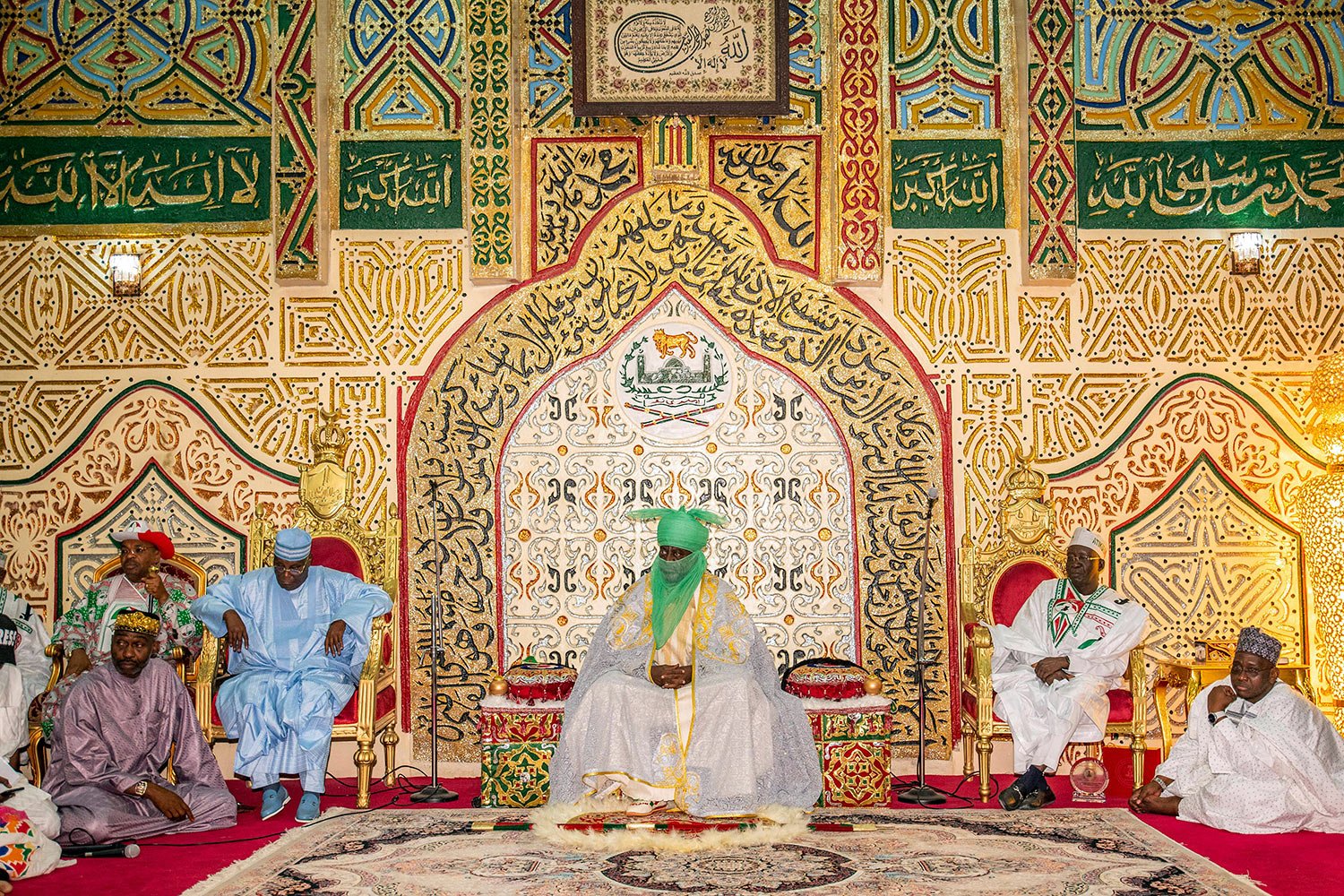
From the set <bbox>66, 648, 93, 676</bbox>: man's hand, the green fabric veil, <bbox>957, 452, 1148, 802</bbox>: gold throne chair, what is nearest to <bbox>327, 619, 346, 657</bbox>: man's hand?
<bbox>66, 648, 93, 676</bbox>: man's hand

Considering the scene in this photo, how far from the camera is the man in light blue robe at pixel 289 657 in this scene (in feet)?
19.1

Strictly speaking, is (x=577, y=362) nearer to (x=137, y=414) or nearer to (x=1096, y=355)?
(x=137, y=414)

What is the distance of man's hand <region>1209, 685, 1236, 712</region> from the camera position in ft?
18.4

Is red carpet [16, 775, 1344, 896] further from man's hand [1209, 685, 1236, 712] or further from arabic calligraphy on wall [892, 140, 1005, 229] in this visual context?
arabic calligraphy on wall [892, 140, 1005, 229]

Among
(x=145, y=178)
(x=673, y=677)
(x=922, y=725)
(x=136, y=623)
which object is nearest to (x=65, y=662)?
(x=136, y=623)

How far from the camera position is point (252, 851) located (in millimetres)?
5074

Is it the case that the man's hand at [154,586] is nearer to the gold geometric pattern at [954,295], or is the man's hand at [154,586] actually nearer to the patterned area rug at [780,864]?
the patterned area rug at [780,864]

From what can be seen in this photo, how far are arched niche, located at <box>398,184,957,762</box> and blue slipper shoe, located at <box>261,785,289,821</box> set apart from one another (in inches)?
47.1

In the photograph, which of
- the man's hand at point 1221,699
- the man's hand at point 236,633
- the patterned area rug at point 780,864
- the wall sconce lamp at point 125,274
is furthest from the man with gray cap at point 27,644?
the man's hand at point 1221,699

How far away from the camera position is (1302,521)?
274 inches

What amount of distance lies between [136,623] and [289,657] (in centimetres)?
88

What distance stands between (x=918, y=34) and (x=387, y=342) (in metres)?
3.50

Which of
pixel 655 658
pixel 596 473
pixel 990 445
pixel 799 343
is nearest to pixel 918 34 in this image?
pixel 799 343

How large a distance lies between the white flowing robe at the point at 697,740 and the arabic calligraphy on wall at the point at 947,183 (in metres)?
2.82
